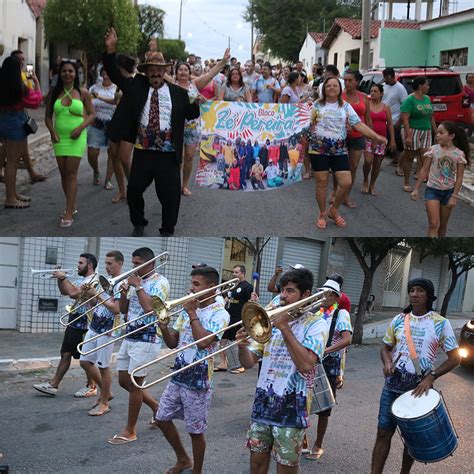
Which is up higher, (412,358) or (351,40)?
(351,40)

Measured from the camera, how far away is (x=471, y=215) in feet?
32.9

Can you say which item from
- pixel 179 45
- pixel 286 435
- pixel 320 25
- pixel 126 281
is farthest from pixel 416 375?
pixel 320 25

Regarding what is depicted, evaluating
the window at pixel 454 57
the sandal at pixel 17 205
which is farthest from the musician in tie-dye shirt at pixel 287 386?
the window at pixel 454 57

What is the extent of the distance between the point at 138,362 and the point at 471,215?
5655 millimetres

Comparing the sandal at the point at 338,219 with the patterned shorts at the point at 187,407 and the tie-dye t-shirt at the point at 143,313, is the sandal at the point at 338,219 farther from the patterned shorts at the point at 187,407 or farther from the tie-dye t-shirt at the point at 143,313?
the patterned shorts at the point at 187,407

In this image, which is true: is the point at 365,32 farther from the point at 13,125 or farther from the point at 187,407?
the point at 187,407

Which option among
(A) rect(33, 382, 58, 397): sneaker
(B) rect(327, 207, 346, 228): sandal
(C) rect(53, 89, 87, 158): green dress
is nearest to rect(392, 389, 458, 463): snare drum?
(B) rect(327, 207, 346, 228): sandal

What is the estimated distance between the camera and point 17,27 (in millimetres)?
16844

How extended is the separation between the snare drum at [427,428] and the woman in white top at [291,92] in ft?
28.9

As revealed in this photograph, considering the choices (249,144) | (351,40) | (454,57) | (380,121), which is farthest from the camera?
(351,40)

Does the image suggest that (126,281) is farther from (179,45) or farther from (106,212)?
(179,45)

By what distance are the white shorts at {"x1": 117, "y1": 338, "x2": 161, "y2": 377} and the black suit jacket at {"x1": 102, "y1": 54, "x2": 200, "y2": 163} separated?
174 cm

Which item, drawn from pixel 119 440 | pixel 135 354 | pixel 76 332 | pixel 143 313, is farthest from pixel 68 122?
pixel 119 440

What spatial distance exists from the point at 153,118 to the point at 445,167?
9.65ft
